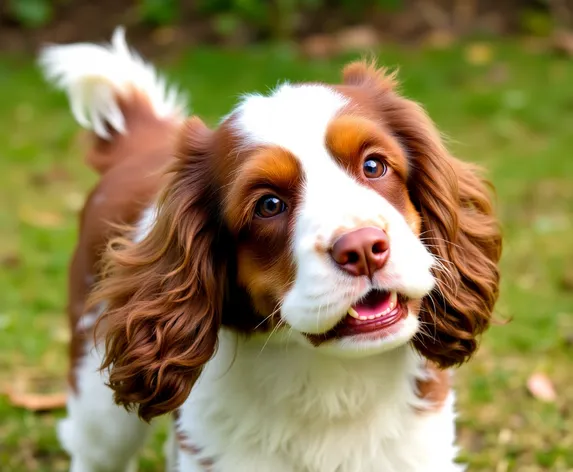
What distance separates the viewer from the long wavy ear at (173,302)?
9.66 feet

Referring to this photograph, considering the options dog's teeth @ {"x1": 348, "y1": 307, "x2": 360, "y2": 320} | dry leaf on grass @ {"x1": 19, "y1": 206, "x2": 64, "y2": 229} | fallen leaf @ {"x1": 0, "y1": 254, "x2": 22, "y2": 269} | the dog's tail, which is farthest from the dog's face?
dry leaf on grass @ {"x1": 19, "y1": 206, "x2": 64, "y2": 229}

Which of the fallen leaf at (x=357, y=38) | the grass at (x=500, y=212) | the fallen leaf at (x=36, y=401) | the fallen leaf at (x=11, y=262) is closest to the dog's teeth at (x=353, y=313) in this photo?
the grass at (x=500, y=212)

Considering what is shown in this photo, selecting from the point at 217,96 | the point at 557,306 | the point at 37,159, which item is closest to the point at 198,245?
the point at 557,306

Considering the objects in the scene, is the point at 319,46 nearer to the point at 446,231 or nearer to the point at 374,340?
the point at 446,231

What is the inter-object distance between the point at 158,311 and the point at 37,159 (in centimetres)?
533

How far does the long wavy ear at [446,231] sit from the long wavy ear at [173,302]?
60cm

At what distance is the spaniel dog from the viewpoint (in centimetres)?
262

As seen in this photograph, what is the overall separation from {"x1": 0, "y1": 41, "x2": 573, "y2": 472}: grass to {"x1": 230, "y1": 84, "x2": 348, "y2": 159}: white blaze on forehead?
947mm

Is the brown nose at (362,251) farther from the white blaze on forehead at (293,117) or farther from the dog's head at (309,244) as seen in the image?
the white blaze on forehead at (293,117)

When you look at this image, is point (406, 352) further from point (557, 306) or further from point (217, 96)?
point (217, 96)

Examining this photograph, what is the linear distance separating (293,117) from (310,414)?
3.07 ft

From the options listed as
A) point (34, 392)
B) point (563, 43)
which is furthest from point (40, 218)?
point (563, 43)

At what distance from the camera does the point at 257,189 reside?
2.75 meters

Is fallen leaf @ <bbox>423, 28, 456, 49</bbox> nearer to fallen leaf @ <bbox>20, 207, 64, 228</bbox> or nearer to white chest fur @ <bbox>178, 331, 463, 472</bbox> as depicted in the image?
fallen leaf @ <bbox>20, 207, 64, 228</bbox>
